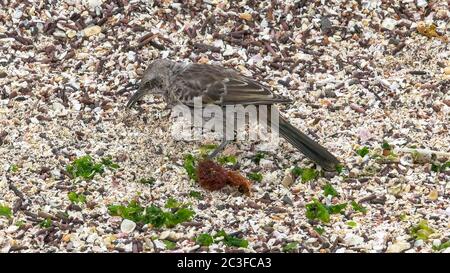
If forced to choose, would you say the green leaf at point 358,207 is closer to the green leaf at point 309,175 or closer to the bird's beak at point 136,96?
the green leaf at point 309,175

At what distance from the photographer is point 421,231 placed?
7645mm

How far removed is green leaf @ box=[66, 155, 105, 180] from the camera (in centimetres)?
844

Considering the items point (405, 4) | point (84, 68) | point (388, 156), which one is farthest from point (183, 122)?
point (405, 4)

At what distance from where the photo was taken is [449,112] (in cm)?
929

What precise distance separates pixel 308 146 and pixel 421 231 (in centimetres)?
138

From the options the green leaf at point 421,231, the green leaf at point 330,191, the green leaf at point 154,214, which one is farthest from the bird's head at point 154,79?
the green leaf at point 421,231

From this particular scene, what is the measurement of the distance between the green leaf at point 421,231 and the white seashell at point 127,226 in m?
2.16

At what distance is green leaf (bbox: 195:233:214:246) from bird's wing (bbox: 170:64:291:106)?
166 cm

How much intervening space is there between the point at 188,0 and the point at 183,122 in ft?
5.49

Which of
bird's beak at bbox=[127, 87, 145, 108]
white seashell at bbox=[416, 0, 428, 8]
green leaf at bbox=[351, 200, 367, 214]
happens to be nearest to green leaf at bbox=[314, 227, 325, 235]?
green leaf at bbox=[351, 200, 367, 214]

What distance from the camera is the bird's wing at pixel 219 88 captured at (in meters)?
8.90

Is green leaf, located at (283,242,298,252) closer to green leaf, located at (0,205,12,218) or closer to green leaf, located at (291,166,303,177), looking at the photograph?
green leaf, located at (291,166,303,177)

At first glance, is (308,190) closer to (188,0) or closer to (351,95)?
(351,95)

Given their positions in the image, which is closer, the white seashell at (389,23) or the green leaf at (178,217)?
the green leaf at (178,217)
